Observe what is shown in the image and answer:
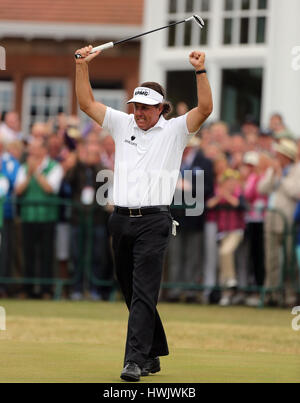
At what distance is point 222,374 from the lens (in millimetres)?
→ 8516

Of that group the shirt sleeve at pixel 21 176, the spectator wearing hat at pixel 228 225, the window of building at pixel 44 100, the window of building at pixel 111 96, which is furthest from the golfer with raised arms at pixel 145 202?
the window of building at pixel 44 100

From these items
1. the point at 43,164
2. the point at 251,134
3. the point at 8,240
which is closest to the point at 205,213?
the point at 43,164

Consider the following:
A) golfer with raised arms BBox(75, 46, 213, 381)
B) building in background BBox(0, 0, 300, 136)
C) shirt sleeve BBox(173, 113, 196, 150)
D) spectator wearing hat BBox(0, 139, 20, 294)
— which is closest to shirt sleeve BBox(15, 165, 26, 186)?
spectator wearing hat BBox(0, 139, 20, 294)

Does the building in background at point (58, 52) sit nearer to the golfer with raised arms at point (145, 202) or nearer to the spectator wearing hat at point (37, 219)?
the spectator wearing hat at point (37, 219)

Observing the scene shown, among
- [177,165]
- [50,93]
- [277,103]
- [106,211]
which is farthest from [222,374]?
[50,93]

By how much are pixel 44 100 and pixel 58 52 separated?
1.18m

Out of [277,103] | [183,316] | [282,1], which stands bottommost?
[183,316]

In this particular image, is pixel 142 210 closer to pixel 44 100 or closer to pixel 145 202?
pixel 145 202

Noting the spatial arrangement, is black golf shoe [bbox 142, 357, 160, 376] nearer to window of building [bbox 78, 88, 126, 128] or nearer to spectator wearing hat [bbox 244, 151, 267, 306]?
spectator wearing hat [bbox 244, 151, 267, 306]

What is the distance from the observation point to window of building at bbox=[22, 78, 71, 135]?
1029 inches

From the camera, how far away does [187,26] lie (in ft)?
73.9

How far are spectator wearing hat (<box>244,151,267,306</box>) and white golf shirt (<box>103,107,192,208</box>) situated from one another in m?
6.95
